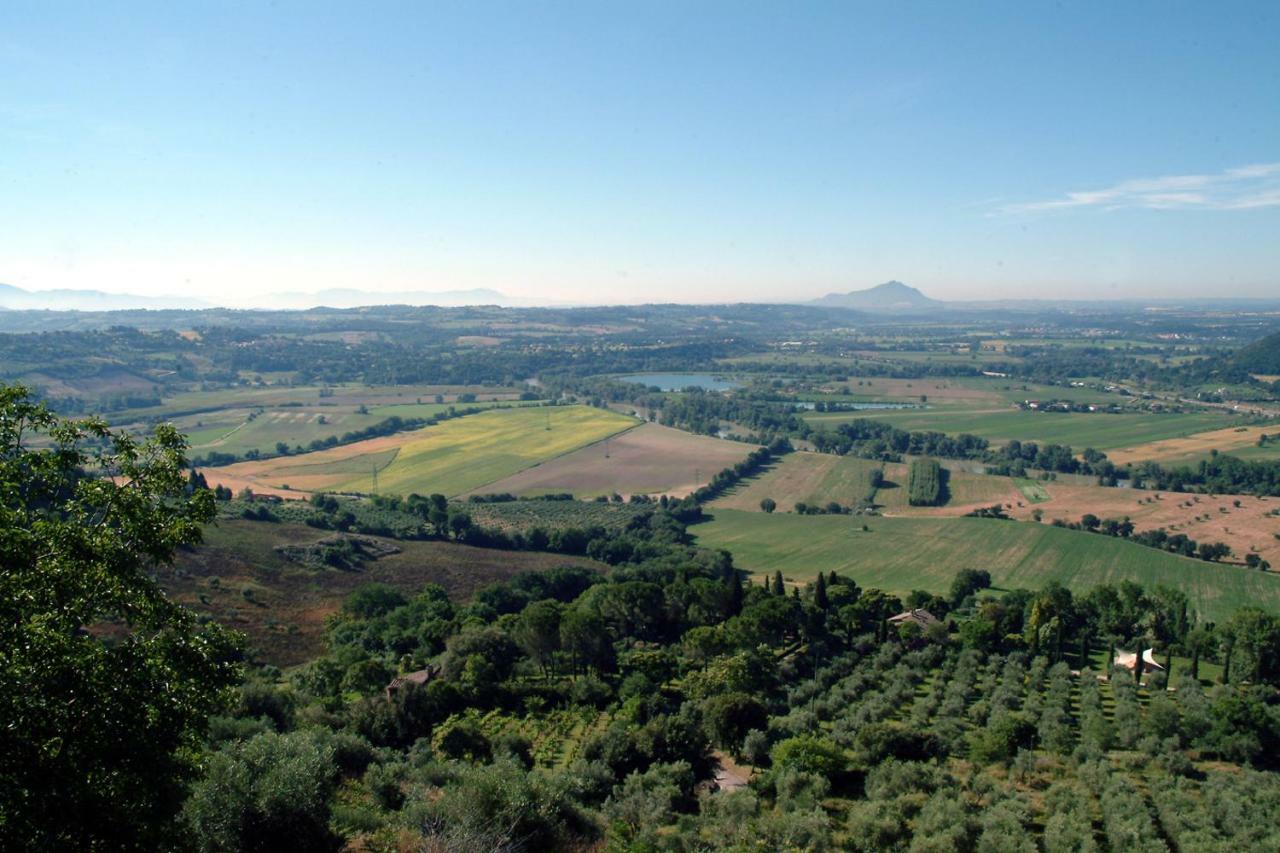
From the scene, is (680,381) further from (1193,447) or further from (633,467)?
(1193,447)

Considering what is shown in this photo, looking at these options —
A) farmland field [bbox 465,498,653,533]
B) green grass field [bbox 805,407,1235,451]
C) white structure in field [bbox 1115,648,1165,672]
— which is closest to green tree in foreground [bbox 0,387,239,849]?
white structure in field [bbox 1115,648,1165,672]

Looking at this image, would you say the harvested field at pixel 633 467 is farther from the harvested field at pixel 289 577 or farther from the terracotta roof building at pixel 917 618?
the terracotta roof building at pixel 917 618

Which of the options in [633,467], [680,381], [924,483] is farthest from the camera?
[680,381]

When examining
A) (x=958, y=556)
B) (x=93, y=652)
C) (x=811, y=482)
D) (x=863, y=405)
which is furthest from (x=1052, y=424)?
(x=93, y=652)

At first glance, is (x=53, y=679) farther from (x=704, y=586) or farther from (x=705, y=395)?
(x=705, y=395)

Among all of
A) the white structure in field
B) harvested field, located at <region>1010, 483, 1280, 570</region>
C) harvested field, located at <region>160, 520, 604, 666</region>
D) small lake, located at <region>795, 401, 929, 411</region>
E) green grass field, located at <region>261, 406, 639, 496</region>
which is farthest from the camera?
small lake, located at <region>795, 401, 929, 411</region>

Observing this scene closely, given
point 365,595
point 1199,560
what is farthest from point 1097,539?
point 365,595

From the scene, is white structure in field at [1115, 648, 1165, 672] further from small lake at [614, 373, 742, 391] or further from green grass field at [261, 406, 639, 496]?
small lake at [614, 373, 742, 391]
